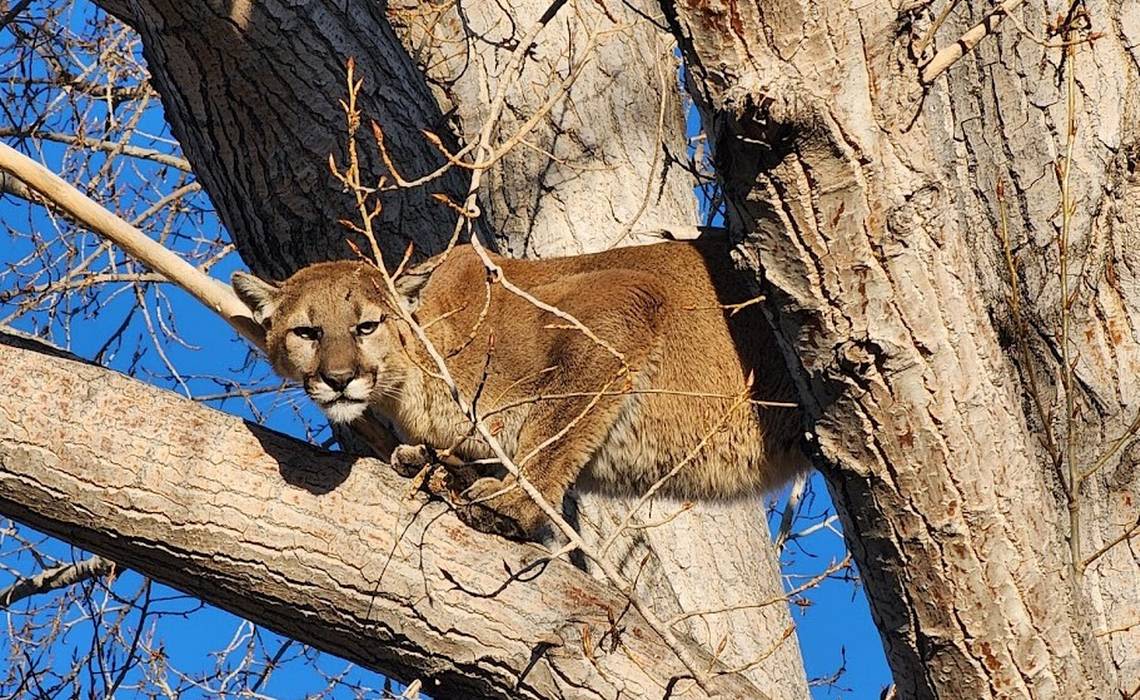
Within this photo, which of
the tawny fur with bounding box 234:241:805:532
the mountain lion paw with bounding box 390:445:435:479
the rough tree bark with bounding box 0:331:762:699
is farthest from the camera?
Answer: the tawny fur with bounding box 234:241:805:532

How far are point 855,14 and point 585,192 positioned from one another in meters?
2.37

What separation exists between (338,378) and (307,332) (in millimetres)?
238

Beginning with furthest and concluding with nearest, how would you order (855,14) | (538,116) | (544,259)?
(544,259)
(538,116)
(855,14)

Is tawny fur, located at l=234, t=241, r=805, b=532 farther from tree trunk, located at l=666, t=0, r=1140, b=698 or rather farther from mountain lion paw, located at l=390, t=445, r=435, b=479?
tree trunk, located at l=666, t=0, r=1140, b=698

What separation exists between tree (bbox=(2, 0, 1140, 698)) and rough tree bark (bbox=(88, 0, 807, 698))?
11 millimetres

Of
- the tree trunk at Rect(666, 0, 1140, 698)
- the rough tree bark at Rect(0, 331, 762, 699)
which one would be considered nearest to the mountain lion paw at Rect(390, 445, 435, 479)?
the rough tree bark at Rect(0, 331, 762, 699)

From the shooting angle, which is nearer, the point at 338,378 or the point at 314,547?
the point at 314,547

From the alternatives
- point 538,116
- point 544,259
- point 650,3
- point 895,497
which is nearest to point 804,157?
point 538,116

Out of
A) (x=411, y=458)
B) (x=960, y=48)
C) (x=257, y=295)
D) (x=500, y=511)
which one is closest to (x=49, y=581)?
(x=257, y=295)

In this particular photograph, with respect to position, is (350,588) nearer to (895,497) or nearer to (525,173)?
(895,497)

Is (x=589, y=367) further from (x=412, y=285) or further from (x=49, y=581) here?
(x=49, y=581)

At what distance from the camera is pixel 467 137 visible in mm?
5121

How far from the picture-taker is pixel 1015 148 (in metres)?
3.58

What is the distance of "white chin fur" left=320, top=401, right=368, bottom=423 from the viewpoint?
435cm
